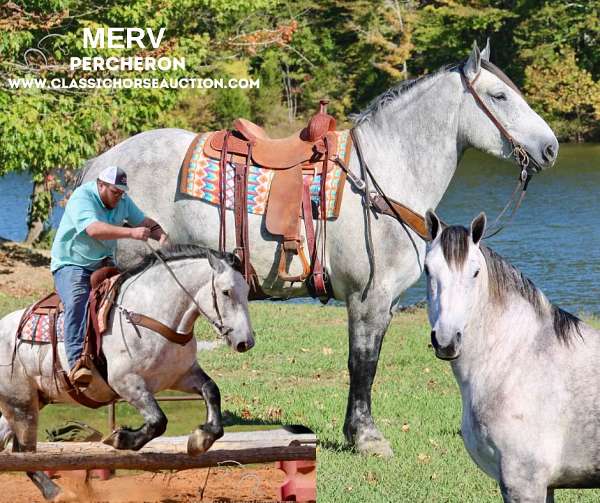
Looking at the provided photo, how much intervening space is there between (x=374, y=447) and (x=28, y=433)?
2464mm

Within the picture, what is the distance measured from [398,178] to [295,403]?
8.29 ft

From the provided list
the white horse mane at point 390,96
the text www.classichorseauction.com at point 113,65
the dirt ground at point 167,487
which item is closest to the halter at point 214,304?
the dirt ground at point 167,487

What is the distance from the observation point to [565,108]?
173 feet

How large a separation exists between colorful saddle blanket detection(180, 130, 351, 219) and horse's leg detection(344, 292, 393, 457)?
0.70 m

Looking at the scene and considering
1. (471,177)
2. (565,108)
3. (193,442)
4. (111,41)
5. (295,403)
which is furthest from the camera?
(565,108)

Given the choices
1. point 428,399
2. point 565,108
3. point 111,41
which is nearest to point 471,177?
point 565,108

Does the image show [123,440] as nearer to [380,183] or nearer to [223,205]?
[223,205]

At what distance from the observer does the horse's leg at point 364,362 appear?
731 cm

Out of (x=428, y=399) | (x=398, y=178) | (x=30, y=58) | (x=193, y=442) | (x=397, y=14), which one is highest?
(x=397, y=14)

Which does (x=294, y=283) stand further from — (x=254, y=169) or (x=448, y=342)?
(x=448, y=342)

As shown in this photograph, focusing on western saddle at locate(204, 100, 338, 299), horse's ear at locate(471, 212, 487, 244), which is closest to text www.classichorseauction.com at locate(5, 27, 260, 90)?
western saddle at locate(204, 100, 338, 299)

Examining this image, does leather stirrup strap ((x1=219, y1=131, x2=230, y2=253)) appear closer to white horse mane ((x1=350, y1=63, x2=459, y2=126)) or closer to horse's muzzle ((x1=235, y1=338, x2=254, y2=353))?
white horse mane ((x1=350, y1=63, x2=459, y2=126))

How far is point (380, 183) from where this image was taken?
24.4ft

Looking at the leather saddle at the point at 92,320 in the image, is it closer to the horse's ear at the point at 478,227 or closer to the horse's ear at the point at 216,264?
the horse's ear at the point at 216,264
